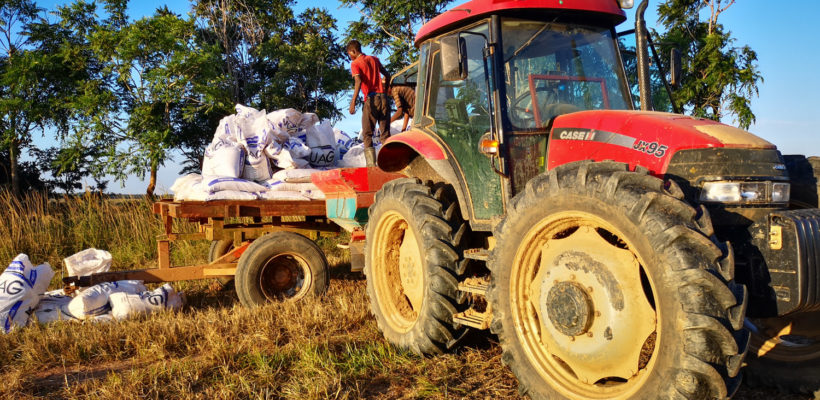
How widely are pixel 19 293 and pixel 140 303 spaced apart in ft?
3.25

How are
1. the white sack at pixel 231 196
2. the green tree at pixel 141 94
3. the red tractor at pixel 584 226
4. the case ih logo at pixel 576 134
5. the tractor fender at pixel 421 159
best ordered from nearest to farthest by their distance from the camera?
1. the red tractor at pixel 584 226
2. the case ih logo at pixel 576 134
3. the tractor fender at pixel 421 159
4. the white sack at pixel 231 196
5. the green tree at pixel 141 94

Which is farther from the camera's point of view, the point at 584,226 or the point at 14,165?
the point at 14,165

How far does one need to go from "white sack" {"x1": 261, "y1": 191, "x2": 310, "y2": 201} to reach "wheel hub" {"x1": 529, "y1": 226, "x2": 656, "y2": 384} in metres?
3.81

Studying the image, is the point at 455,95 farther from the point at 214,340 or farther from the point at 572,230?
the point at 214,340

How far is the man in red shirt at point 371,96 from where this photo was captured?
681cm

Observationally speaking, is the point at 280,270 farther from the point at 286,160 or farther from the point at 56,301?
the point at 56,301

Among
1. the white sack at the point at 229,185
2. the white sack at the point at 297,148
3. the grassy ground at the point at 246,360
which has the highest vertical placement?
the white sack at the point at 297,148

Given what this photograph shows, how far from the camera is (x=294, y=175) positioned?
6.44 m

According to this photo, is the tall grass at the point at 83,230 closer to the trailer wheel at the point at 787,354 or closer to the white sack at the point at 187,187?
the white sack at the point at 187,187

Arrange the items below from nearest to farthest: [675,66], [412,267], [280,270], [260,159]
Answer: [675,66] < [412,267] < [280,270] < [260,159]

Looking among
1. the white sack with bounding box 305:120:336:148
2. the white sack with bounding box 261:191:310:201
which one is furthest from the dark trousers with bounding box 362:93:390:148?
the white sack with bounding box 261:191:310:201

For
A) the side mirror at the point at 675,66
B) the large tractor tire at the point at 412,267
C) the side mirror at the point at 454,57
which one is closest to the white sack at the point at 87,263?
the large tractor tire at the point at 412,267

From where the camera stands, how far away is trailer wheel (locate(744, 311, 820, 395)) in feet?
10.1

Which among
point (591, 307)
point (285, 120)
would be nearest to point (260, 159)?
point (285, 120)
